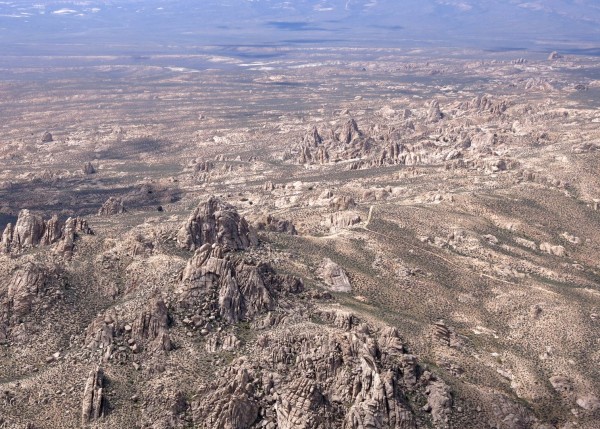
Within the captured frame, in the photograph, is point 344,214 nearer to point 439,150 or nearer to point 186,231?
point 186,231

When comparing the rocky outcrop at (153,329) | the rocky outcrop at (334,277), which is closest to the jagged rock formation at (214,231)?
the rocky outcrop at (334,277)

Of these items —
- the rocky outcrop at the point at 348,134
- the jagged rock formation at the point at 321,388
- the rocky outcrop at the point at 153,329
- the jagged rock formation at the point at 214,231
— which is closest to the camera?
the jagged rock formation at the point at 321,388

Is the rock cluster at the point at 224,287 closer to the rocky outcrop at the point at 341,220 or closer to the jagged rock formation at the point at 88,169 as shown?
the rocky outcrop at the point at 341,220

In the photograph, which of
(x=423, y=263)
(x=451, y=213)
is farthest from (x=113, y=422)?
(x=451, y=213)

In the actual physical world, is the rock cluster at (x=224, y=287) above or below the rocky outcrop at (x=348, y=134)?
above

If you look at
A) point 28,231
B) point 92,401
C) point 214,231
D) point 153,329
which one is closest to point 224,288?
point 153,329

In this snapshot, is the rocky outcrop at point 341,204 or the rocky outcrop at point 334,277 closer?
the rocky outcrop at point 334,277
